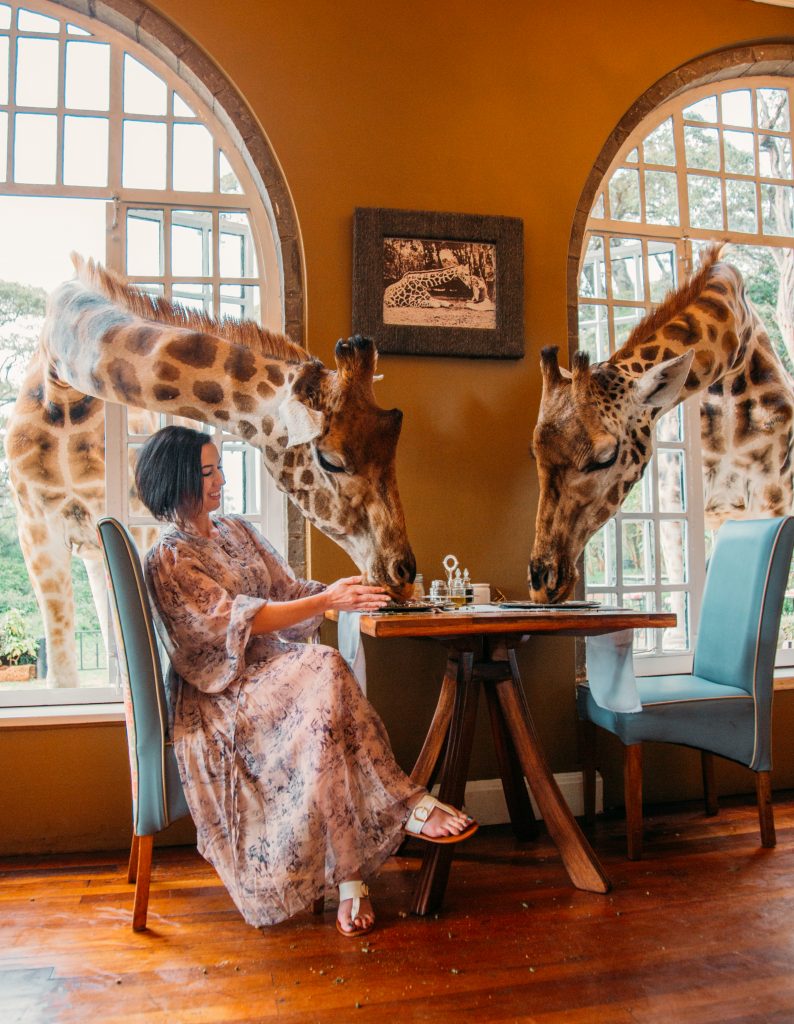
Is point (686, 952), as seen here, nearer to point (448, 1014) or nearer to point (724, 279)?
point (448, 1014)

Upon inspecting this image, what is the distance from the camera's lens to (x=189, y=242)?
3777mm

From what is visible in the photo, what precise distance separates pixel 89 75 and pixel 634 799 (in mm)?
3367

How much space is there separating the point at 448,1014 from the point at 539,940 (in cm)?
42

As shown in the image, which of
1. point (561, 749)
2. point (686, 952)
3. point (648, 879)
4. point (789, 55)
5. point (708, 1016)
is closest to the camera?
point (708, 1016)

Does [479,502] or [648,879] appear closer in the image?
[648,879]

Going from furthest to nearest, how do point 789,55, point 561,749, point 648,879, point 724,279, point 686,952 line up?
point 789,55 < point 724,279 < point 561,749 < point 648,879 < point 686,952

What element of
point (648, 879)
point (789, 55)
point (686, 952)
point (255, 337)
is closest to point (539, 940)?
point (686, 952)

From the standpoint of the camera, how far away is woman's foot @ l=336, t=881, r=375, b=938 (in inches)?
83.6

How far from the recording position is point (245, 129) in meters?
3.06

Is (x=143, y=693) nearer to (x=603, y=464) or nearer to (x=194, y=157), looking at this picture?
(x=603, y=464)

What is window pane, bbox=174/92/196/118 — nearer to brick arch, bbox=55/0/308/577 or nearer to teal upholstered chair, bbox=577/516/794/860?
brick arch, bbox=55/0/308/577

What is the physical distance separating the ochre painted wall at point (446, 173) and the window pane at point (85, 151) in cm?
52

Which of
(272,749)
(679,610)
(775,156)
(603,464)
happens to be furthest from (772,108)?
(272,749)

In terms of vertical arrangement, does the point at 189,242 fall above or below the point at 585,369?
above
